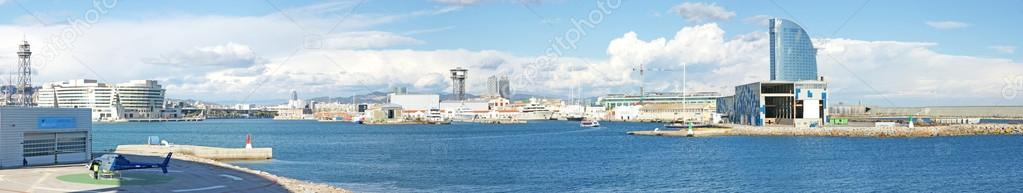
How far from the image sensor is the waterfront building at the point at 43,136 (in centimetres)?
3497

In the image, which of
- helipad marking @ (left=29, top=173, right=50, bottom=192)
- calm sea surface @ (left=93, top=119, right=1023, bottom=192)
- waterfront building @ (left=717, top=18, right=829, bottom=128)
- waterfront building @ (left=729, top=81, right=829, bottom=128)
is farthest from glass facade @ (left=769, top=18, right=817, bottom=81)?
helipad marking @ (left=29, top=173, right=50, bottom=192)

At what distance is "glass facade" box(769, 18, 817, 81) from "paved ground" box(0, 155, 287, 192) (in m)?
166

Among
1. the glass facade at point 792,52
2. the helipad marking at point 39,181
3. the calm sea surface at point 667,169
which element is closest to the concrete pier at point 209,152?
the calm sea surface at point 667,169

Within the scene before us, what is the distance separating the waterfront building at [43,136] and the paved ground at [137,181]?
123 cm

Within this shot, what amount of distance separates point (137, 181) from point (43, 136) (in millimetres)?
8829

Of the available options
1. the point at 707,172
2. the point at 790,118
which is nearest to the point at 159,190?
the point at 707,172

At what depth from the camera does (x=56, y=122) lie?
37.3 m

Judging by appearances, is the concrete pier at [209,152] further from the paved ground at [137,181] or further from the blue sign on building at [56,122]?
the paved ground at [137,181]

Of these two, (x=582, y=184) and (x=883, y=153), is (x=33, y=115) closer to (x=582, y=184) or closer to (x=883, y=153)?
(x=582, y=184)

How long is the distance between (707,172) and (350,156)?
87.7 feet

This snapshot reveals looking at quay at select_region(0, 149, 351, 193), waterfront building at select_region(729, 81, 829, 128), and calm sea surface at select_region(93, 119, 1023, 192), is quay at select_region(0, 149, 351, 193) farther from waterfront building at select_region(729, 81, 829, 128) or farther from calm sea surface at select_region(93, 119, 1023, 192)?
waterfront building at select_region(729, 81, 829, 128)

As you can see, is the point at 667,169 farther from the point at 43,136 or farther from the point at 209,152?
the point at 43,136

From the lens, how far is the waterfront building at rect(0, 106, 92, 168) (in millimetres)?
34969

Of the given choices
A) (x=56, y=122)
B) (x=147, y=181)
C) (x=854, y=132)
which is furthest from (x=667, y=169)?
(x=854, y=132)
